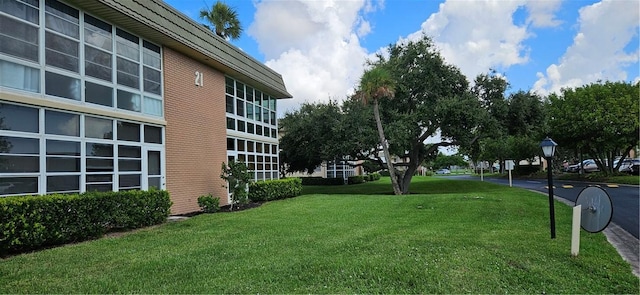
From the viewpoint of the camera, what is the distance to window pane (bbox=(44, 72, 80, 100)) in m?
8.16

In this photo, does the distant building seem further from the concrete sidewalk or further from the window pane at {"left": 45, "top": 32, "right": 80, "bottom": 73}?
the concrete sidewalk

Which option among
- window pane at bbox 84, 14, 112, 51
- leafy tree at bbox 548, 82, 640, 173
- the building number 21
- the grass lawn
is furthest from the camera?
leafy tree at bbox 548, 82, 640, 173

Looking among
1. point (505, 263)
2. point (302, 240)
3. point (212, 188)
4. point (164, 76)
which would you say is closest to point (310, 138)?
point (212, 188)

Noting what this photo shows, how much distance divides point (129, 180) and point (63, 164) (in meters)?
1.99

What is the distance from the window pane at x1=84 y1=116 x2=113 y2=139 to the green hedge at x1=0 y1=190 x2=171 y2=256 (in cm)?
153

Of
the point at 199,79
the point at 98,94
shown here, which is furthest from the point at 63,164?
the point at 199,79

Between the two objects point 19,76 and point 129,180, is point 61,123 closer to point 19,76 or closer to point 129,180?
point 19,76

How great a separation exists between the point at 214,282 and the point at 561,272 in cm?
459

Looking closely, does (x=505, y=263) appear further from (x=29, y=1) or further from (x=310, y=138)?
(x=310, y=138)

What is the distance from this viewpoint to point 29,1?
789 centimetres

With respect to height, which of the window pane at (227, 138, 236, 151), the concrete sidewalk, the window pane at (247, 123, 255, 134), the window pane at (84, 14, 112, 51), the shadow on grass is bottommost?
the shadow on grass

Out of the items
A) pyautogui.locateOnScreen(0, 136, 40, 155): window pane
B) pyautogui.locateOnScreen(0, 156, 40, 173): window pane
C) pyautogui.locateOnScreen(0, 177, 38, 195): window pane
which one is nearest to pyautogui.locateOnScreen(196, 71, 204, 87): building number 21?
pyautogui.locateOnScreen(0, 136, 40, 155): window pane

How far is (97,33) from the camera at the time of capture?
9500 mm

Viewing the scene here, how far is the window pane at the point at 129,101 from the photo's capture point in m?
10.1
